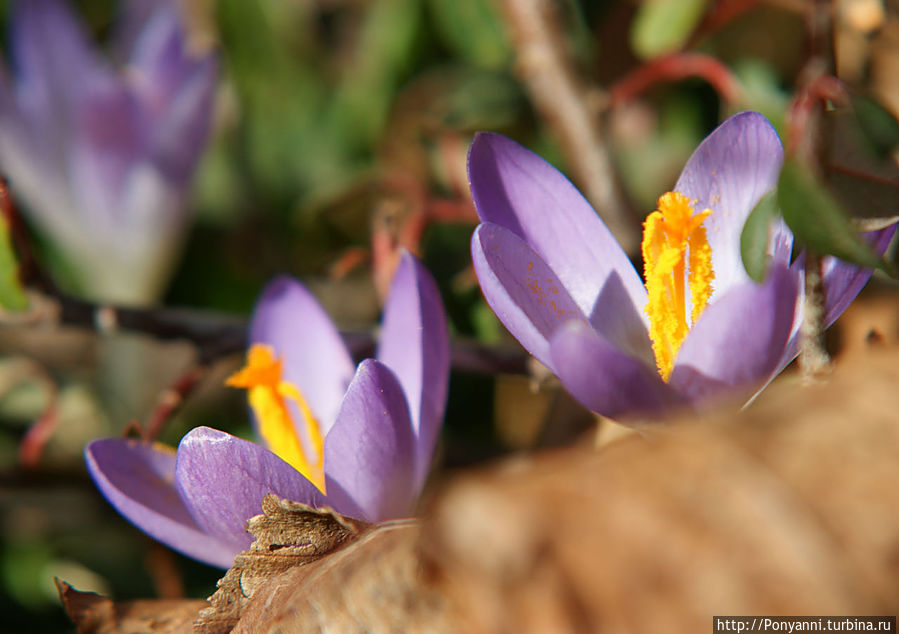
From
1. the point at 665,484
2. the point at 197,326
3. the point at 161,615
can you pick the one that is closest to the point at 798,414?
the point at 665,484

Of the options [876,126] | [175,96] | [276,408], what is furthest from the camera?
[175,96]

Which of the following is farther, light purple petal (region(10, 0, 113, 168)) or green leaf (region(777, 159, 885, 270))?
light purple petal (region(10, 0, 113, 168))

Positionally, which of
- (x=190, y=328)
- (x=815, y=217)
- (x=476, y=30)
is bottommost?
(x=190, y=328)

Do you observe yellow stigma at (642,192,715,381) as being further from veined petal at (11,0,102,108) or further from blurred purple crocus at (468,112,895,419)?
veined petal at (11,0,102,108)

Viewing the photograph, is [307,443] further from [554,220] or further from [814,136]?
[814,136]

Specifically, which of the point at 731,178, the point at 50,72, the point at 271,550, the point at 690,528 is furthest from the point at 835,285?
the point at 50,72

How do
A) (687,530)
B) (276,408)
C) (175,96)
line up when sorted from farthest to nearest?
(175,96) < (276,408) < (687,530)

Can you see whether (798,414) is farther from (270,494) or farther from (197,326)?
(197,326)

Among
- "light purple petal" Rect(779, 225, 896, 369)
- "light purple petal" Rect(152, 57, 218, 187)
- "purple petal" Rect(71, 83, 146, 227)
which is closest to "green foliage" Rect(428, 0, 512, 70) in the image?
"light purple petal" Rect(152, 57, 218, 187)
